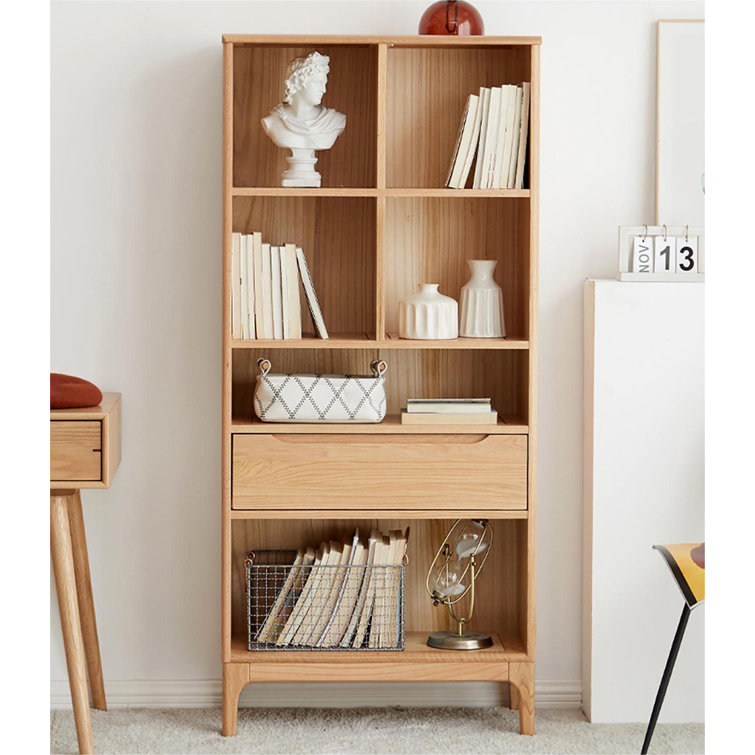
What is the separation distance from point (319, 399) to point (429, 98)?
87 cm

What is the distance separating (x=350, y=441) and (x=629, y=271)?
86 centimetres

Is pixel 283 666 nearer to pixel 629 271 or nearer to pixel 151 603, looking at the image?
pixel 151 603

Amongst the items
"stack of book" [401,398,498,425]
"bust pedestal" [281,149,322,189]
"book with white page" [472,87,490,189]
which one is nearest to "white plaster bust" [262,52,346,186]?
"bust pedestal" [281,149,322,189]

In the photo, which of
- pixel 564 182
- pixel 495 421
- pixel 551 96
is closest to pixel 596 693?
pixel 495 421

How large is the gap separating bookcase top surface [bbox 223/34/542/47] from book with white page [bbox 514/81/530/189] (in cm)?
12

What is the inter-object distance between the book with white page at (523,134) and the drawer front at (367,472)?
0.66 metres

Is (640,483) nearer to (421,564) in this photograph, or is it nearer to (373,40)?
(421,564)

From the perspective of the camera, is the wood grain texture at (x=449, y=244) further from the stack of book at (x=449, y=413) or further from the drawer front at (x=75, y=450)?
the drawer front at (x=75, y=450)

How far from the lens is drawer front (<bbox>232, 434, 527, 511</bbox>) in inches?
95.1

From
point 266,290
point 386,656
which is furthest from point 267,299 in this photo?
Result: point 386,656

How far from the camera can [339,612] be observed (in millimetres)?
2518

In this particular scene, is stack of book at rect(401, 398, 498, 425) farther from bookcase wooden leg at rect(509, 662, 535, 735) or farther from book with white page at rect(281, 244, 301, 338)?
bookcase wooden leg at rect(509, 662, 535, 735)

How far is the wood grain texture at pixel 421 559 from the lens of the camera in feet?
8.79
